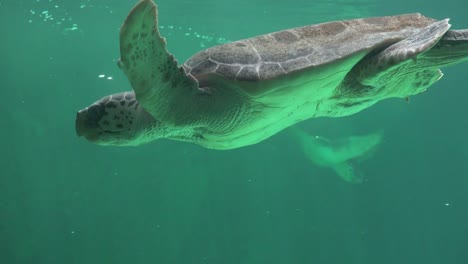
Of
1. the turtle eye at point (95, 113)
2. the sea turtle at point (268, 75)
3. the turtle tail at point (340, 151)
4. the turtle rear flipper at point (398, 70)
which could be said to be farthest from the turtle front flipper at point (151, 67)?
the turtle tail at point (340, 151)

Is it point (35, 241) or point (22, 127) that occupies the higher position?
point (22, 127)

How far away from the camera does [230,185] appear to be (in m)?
15.2

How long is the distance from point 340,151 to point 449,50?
1213 centimetres

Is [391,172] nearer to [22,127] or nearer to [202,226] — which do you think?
[202,226]

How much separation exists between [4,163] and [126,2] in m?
8.07

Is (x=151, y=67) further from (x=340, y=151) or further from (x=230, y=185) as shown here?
(x=230, y=185)

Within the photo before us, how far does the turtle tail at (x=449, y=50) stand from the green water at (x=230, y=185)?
11804mm

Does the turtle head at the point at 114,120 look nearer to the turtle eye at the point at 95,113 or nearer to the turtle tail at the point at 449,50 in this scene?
the turtle eye at the point at 95,113

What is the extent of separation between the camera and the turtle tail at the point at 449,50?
2.58 meters

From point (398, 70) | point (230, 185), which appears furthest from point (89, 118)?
point (230, 185)

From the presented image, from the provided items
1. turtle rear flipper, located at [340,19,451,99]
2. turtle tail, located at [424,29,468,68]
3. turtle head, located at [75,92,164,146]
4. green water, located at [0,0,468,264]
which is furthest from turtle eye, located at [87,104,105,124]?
green water, located at [0,0,468,264]

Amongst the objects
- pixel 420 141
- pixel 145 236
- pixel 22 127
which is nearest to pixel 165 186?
pixel 145 236

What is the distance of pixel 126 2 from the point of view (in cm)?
1585

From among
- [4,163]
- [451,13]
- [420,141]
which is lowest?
[420,141]
